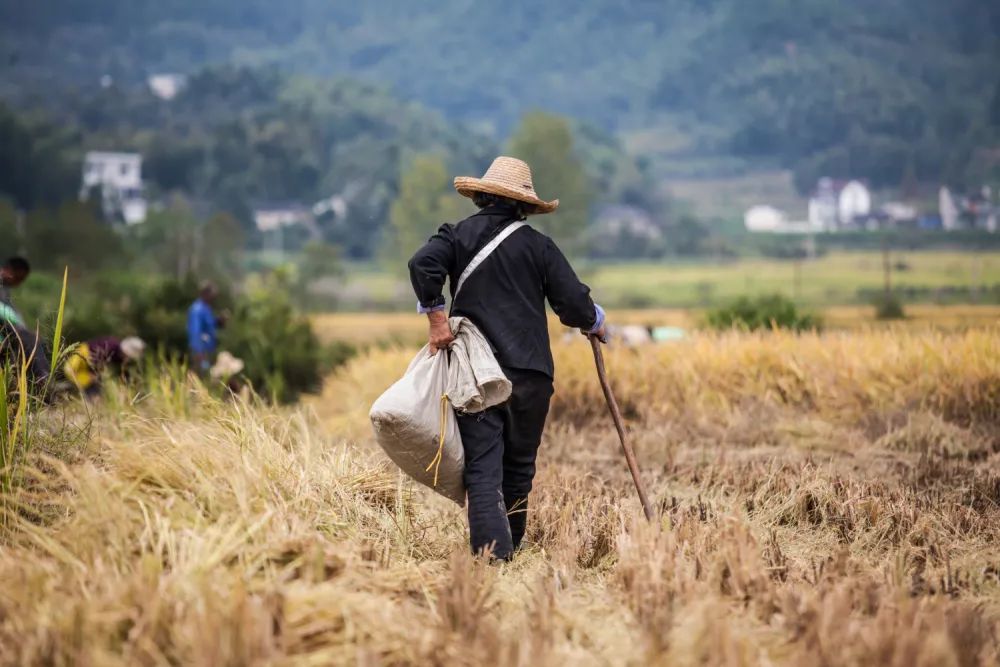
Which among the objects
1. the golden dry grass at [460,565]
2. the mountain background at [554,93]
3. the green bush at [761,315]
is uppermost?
the mountain background at [554,93]

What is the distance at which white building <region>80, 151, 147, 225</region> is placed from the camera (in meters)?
106

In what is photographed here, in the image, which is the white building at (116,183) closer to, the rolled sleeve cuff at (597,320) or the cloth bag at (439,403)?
the rolled sleeve cuff at (597,320)

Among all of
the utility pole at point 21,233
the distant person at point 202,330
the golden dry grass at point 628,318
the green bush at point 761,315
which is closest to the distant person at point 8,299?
the distant person at point 202,330

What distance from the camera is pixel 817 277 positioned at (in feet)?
236

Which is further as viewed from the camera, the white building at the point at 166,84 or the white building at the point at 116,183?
the white building at the point at 166,84

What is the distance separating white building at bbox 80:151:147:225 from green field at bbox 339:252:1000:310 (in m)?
21.7

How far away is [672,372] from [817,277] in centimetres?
6101

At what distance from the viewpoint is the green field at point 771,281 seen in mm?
55844

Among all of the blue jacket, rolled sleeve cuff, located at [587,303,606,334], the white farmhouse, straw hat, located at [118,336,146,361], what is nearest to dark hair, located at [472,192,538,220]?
rolled sleeve cuff, located at [587,303,606,334]

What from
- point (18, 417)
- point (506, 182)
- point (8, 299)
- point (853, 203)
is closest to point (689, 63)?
point (853, 203)

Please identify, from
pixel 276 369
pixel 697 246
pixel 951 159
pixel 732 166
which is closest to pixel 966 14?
pixel 732 166

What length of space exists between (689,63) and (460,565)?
16886 cm

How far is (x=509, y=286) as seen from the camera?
241 inches

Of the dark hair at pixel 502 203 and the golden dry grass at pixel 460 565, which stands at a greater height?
the dark hair at pixel 502 203
